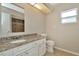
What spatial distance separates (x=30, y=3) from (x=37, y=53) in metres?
0.81

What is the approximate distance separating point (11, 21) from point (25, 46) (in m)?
0.48

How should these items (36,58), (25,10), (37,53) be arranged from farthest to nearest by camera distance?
(25,10), (37,53), (36,58)

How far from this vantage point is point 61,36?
1646mm

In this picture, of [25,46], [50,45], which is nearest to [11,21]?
[25,46]

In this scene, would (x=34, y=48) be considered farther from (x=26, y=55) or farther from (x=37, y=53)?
(x=26, y=55)

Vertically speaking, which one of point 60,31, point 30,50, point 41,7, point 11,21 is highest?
point 41,7

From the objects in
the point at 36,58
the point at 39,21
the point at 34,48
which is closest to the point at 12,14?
the point at 39,21

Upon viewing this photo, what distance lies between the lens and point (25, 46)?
4.84 ft

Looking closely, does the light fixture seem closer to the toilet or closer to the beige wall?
the beige wall

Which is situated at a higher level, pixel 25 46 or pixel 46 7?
pixel 46 7

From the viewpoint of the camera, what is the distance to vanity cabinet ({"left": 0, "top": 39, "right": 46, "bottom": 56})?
1.28 metres

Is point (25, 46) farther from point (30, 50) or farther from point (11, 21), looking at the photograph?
point (11, 21)

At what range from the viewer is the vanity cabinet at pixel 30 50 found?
128 cm

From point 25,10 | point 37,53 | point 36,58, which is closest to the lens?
point 36,58
